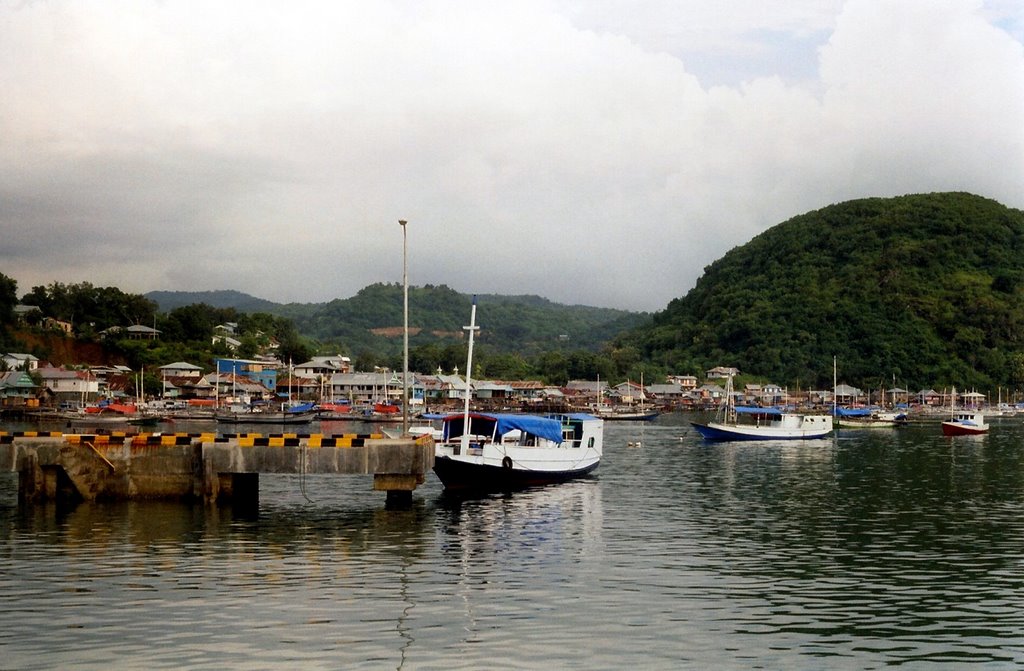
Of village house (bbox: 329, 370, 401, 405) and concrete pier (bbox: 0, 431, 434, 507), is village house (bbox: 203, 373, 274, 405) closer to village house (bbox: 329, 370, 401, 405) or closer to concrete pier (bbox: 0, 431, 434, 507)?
village house (bbox: 329, 370, 401, 405)

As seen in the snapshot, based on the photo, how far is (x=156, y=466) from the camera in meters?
42.5

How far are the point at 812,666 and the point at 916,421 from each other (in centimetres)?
15914

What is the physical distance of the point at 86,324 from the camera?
19388cm

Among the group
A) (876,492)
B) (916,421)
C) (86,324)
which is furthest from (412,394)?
(876,492)

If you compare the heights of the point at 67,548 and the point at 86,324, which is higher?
the point at 86,324

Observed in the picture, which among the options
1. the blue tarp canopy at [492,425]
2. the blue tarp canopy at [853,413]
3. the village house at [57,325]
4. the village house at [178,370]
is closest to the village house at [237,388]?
the village house at [178,370]

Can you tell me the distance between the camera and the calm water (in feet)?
68.4

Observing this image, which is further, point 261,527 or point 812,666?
point 261,527

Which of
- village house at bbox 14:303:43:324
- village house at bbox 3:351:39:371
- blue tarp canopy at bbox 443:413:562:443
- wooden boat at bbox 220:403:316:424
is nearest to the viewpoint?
blue tarp canopy at bbox 443:413:562:443

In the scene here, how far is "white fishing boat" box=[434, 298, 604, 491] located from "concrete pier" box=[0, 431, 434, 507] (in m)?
6.26

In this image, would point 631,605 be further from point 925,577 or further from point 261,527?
point 261,527

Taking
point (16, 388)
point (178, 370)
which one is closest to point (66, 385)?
point (16, 388)

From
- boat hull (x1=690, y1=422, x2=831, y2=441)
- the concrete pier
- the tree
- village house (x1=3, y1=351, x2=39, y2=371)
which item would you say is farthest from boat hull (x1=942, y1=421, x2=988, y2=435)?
the tree

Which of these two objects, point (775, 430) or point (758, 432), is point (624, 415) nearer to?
point (775, 430)
